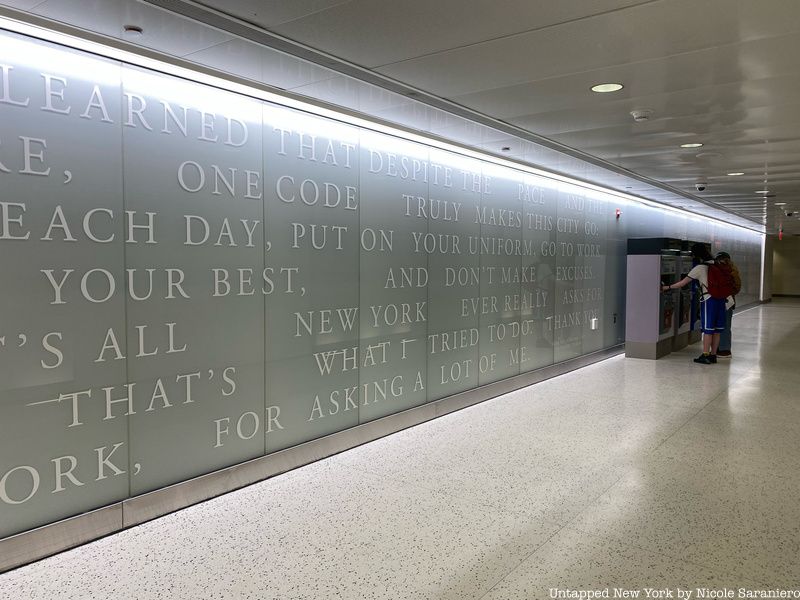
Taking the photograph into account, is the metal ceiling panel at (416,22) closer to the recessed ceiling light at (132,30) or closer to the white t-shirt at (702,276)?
the recessed ceiling light at (132,30)

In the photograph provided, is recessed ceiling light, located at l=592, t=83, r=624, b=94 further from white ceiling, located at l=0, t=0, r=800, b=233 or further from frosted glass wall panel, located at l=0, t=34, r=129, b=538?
frosted glass wall panel, located at l=0, t=34, r=129, b=538

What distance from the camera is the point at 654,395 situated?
26.6ft

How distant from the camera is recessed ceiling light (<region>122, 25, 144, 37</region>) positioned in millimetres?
3510

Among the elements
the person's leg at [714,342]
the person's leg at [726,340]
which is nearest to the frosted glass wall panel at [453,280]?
the person's leg at [714,342]

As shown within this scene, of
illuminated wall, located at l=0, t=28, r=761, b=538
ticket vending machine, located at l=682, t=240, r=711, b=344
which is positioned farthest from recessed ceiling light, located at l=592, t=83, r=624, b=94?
ticket vending machine, located at l=682, t=240, r=711, b=344

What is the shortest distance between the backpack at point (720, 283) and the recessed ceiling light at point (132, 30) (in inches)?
402

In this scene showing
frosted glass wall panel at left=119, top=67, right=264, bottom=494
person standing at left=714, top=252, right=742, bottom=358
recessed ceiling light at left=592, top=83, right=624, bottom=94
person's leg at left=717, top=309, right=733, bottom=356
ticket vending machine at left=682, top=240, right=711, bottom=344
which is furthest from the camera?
ticket vending machine at left=682, top=240, right=711, bottom=344

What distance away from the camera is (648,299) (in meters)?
11.4

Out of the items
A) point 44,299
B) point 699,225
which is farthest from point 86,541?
point 699,225

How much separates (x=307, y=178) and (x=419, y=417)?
9.80 feet

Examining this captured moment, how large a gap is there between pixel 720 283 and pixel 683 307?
2104 millimetres

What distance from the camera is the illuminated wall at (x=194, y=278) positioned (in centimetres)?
368

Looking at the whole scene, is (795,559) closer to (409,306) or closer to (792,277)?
(409,306)

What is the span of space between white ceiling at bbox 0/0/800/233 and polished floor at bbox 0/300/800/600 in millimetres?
3225
